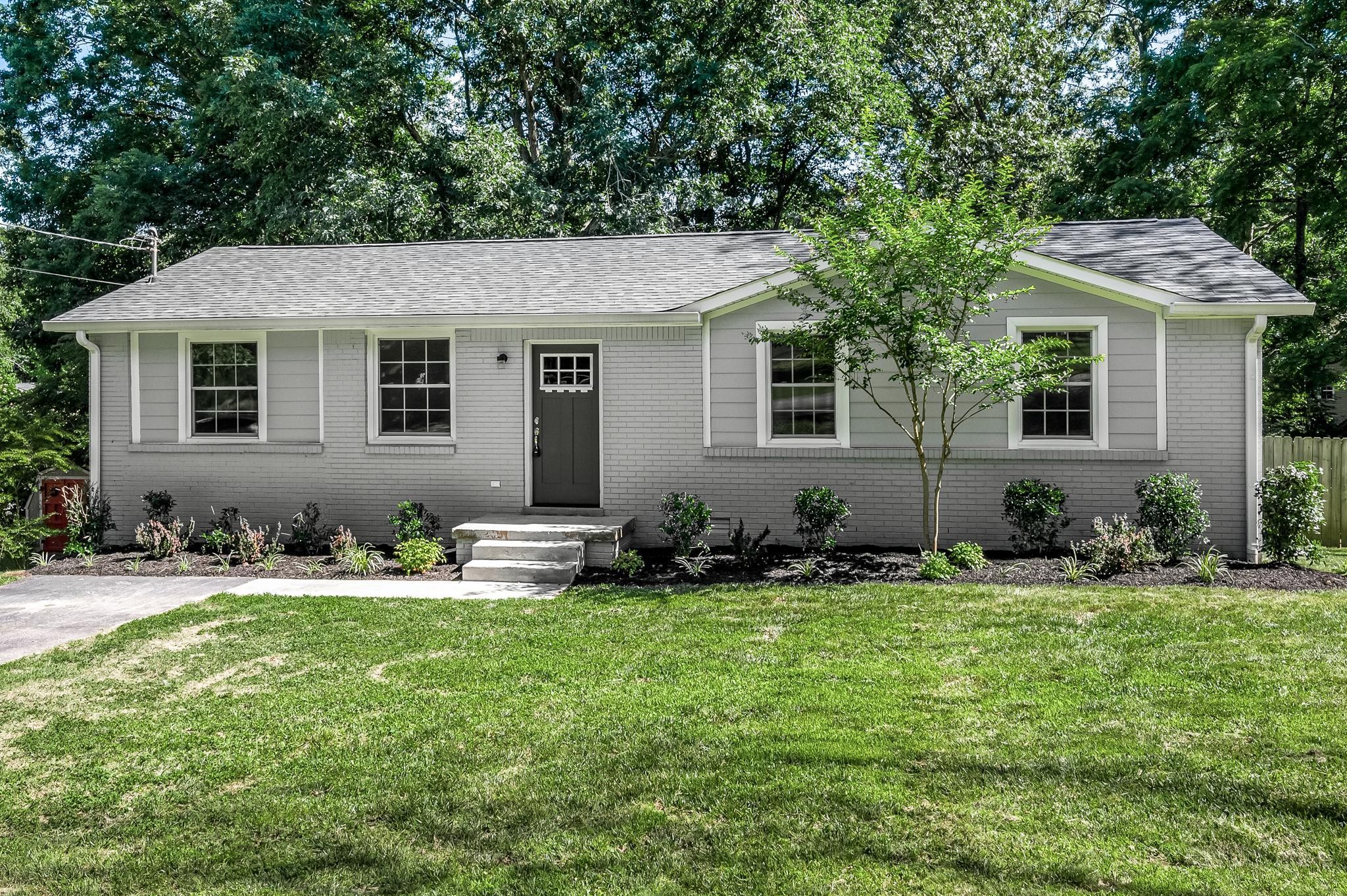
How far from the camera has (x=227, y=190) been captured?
20.7 metres

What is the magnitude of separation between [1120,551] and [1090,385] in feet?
7.12

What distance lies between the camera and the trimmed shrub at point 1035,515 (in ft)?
31.8

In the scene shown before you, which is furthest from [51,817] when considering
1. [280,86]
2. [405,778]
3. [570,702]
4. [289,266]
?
Answer: [280,86]

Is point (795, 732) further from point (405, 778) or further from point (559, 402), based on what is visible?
point (559, 402)

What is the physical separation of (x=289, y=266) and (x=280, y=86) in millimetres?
6056

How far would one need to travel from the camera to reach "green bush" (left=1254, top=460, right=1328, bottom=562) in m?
9.05

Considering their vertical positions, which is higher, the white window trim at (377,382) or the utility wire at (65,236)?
the utility wire at (65,236)

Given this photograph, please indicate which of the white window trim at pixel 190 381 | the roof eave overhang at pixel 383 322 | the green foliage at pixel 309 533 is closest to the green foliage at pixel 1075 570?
the roof eave overhang at pixel 383 322

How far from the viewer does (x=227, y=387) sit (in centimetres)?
1201

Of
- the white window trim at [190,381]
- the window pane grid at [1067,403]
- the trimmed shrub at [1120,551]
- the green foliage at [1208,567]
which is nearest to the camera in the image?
the green foliage at [1208,567]

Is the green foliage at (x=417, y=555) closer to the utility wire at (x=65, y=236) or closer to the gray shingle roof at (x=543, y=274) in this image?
the gray shingle roof at (x=543, y=274)

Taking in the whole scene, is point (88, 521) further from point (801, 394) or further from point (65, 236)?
point (65, 236)

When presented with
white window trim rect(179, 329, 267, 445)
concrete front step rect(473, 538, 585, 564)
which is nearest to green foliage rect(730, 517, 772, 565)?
concrete front step rect(473, 538, 585, 564)

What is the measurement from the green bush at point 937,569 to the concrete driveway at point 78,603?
22.8 ft
